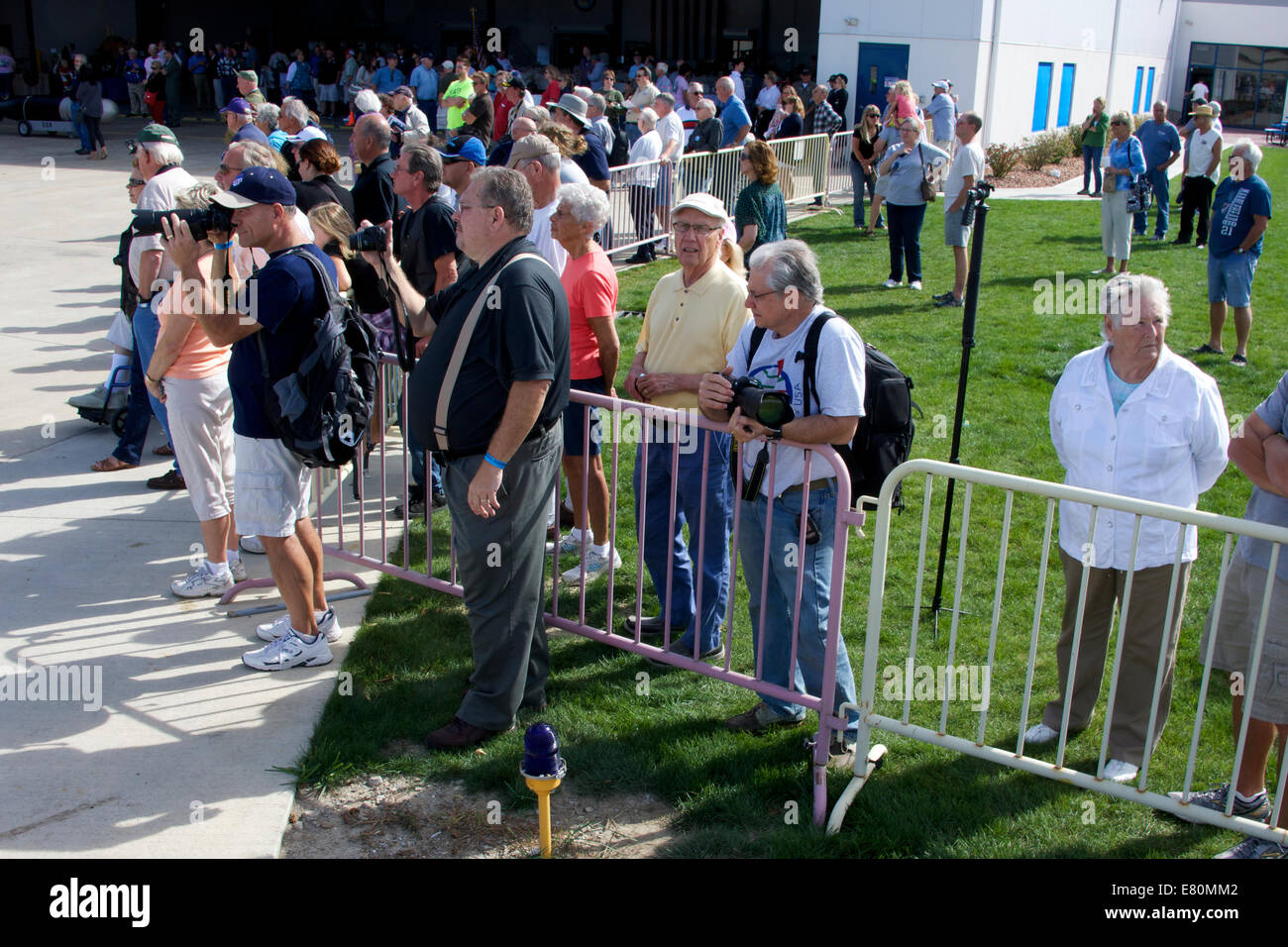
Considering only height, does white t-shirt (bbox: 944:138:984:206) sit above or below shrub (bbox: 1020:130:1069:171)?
below

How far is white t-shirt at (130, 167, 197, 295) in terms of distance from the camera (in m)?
6.21

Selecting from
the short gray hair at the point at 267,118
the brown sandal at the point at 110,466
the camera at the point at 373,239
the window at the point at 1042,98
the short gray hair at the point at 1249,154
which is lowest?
the brown sandal at the point at 110,466

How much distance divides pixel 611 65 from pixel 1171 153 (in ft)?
79.6

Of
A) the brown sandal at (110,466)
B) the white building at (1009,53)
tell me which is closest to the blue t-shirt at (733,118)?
the white building at (1009,53)

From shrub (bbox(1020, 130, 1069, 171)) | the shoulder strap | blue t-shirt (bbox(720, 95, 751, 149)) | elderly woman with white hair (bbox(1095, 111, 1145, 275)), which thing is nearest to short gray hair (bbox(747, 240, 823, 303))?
the shoulder strap

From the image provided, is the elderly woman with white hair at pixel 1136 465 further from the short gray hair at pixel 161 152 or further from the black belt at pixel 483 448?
the short gray hair at pixel 161 152

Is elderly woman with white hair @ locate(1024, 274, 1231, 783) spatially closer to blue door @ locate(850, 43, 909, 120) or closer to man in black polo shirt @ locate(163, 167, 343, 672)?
man in black polo shirt @ locate(163, 167, 343, 672)

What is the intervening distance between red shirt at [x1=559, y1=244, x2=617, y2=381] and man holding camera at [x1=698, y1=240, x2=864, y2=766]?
988 millimetres

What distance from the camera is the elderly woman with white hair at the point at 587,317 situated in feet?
16.5

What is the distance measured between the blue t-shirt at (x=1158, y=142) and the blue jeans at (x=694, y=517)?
13.6 m

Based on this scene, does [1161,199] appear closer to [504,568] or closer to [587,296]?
[587,296]

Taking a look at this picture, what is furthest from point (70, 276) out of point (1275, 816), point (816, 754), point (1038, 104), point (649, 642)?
point (1038, 104)

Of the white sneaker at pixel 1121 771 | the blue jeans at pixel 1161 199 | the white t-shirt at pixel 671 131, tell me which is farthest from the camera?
the blue jeans at pixel 1161 199

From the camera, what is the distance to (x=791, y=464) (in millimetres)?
4031
